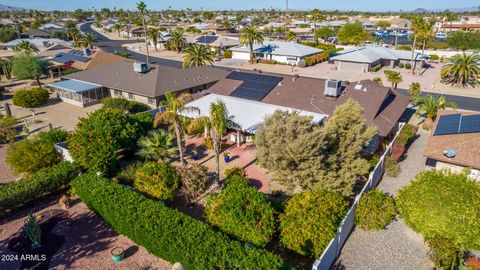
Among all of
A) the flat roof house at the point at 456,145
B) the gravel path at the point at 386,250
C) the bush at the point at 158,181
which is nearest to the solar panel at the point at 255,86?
the bush at the point at 158,181

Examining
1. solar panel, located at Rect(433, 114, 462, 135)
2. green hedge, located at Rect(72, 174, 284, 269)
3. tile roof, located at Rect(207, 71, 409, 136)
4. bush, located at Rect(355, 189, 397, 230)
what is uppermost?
tile roof, located at Rect(207, 71, 409, 136)

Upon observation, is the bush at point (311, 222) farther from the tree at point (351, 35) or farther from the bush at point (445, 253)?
the tree at point (351, 35)

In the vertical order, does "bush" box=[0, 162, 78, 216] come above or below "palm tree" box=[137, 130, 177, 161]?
below

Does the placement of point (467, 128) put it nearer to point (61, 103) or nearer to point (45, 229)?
point (45, 229)

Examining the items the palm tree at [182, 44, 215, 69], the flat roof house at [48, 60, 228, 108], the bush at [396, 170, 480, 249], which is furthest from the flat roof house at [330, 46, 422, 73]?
the bush at [396, 170, 480, 249]

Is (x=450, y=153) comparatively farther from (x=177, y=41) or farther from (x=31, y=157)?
(x=177, y=41)

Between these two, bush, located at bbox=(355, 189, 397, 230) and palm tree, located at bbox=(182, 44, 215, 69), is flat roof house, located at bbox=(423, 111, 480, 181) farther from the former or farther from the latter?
palm tree, located at bbox=(182, 44, 215, 69)

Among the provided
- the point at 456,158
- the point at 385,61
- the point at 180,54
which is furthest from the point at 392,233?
the point at 180,54
